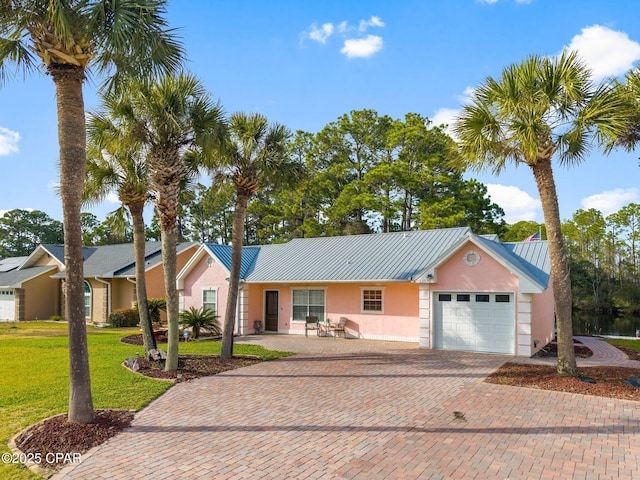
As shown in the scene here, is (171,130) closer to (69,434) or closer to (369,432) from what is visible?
(69,434)

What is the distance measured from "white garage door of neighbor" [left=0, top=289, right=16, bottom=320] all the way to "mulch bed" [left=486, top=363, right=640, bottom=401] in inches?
1241

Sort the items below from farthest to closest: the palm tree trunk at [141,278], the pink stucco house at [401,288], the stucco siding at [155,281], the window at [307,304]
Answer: the stucco siding at [155,281] → the window at [307,304] → the pink stucco house at [401,288] → the palm tree trunk at [141,278]

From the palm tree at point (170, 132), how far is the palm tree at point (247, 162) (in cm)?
140

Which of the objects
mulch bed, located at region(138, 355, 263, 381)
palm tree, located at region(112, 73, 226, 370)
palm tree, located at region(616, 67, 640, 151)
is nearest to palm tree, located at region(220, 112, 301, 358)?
mulch bed, located at region(138, 355, 263, 381)

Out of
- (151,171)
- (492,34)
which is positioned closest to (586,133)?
(492,34)

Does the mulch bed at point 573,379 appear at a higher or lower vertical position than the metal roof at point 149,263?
lower

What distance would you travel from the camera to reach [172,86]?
432 inches

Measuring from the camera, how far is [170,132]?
1112 centimetres

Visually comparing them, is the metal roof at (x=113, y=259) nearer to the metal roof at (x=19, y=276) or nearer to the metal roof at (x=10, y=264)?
the metal roof at (x=19, y=276)

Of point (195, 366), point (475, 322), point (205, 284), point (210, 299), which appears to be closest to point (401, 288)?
point (475, 322)

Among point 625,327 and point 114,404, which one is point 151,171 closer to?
point 114,404

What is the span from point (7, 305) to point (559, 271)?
34.0m

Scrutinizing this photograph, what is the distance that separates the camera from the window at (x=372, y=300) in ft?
61.7

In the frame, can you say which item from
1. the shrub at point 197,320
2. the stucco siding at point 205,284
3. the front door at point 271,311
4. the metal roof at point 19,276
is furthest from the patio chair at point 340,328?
the metal roof at point 19,276
